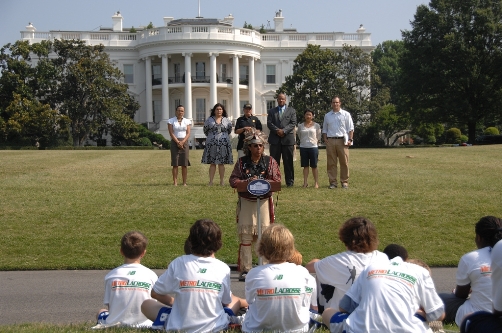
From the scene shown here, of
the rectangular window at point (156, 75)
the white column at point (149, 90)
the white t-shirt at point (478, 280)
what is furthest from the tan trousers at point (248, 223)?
the rectangular window at point (156, 75)

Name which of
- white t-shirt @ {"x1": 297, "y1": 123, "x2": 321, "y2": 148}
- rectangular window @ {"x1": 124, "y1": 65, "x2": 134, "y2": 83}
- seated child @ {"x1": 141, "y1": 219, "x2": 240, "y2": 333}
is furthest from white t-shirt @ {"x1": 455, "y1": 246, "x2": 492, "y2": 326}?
rectangular window @ {"x1": 124, "y1": 65, "x2": 134, "y2": 83}

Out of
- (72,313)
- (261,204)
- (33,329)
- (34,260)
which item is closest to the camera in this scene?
(33,329)

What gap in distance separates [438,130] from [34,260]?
199ft

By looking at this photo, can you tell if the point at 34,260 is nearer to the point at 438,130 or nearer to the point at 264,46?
the point at 438,130

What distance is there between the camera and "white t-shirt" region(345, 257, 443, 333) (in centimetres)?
545

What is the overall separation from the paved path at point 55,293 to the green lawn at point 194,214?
0.48 meters

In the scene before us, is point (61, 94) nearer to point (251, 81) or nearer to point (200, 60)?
point (200, 60)

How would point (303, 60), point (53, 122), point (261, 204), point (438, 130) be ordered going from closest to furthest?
1. point (261, 204)
2. point (53, 122)
3. point (303, 60)
4. point (438, 130)

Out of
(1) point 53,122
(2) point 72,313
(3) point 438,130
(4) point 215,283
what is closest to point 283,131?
(2) point 72,313

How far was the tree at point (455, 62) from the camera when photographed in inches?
2199

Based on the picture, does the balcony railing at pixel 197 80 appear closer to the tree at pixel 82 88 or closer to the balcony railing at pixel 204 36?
the balcony railing at pixel 204 36

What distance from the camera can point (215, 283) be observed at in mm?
6293

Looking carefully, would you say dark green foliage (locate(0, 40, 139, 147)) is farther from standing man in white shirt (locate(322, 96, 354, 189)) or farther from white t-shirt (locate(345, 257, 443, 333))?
white t-shirt (locate(345, 257, 443, 333))

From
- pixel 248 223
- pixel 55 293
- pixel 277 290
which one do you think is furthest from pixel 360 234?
pixel 55 293
